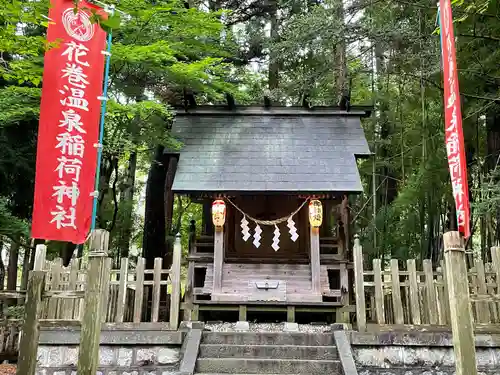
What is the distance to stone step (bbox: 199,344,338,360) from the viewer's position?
6.25 metres

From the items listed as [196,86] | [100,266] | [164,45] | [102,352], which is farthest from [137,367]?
[196,86]

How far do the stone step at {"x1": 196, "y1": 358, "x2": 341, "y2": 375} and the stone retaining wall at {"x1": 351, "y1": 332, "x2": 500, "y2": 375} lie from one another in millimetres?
517

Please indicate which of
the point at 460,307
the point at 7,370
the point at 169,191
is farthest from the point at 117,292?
the point at 169,191

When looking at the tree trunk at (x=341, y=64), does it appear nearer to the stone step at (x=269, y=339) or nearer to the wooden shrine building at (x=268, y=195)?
the wooden shrine building at (x=268, y=195)

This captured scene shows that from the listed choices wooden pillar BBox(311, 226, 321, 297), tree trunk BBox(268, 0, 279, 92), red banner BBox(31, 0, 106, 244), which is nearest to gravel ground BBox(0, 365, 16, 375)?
red banner BBox(31, 0, 106, 244)

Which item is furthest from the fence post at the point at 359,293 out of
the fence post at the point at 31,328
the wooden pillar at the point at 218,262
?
the fence post at the point at 31,328

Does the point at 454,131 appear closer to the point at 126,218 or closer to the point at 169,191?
the point at 169,191

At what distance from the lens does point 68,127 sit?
195 inches

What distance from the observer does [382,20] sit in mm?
12258

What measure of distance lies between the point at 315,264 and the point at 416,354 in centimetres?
276

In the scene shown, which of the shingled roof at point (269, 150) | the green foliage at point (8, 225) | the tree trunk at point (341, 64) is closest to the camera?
the green foliage at point (8, 225)

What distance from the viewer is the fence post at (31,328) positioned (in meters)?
3.84

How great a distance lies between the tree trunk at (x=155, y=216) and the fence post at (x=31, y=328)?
8.23m

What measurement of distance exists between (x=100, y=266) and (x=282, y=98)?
34.7 feet
